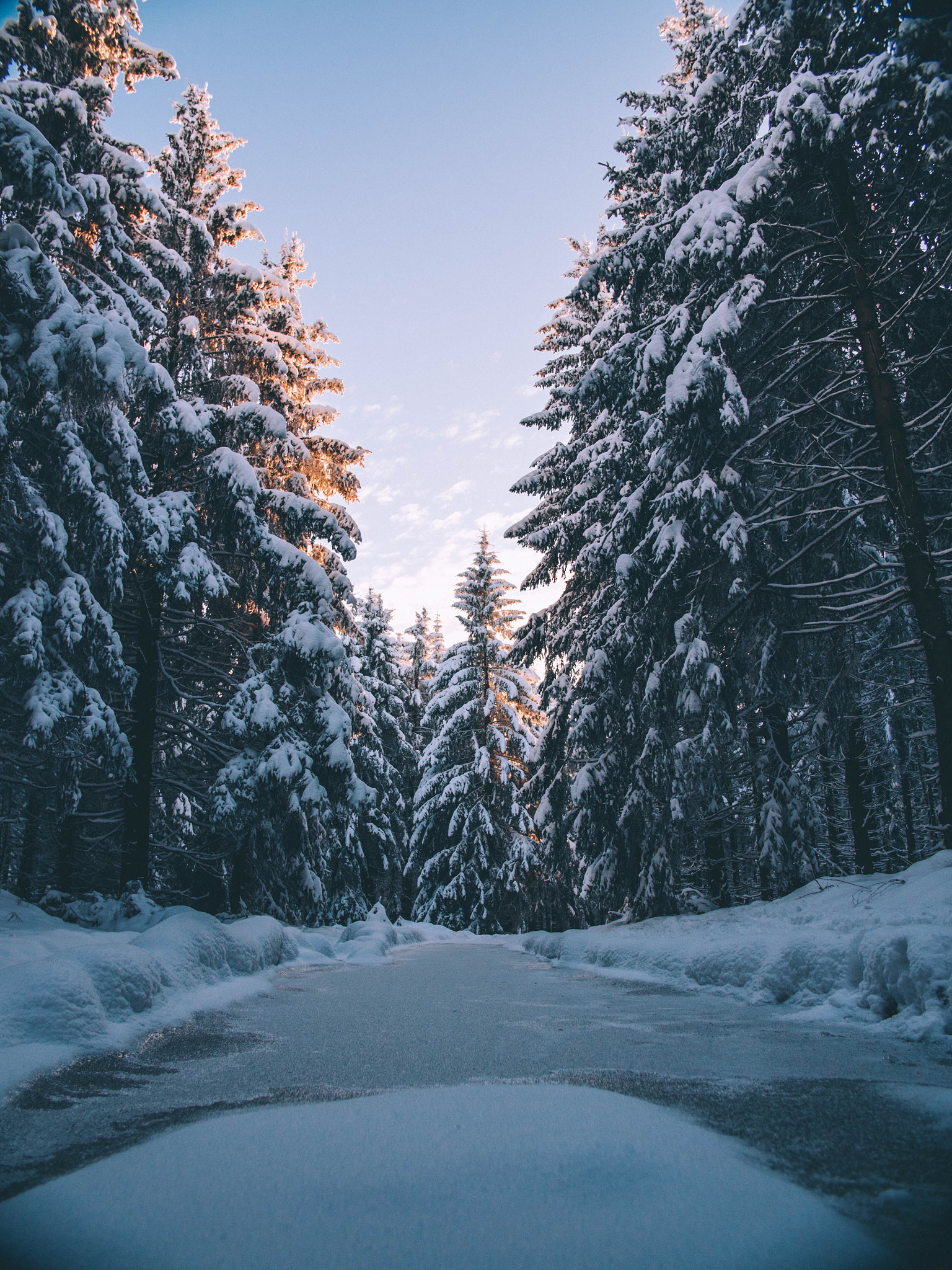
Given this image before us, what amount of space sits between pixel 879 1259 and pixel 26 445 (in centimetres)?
1076

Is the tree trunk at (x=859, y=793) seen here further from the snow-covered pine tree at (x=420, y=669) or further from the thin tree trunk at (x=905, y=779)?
the snow-covered pine tree at (x=420, y=669)

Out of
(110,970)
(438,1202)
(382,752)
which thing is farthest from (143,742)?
(382,752)

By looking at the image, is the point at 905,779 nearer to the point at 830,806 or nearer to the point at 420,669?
the point at 830,806

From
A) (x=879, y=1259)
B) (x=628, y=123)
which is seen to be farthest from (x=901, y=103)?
(x=879, y=1259)

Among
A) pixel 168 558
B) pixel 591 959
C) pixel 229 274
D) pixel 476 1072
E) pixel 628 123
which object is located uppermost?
pixel 628 123

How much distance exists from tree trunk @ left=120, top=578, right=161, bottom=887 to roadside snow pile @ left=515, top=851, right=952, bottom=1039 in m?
6.50

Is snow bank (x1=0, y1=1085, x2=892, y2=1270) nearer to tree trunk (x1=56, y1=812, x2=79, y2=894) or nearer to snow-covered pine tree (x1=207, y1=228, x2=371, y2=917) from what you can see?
snow-covered pine tree (x1=207, y1=228, x2=371, y2=917)

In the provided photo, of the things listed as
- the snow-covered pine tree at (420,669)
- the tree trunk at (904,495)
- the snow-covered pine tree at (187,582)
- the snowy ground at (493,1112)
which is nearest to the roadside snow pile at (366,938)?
Answer: the snow-covered pine tree at (187,582)

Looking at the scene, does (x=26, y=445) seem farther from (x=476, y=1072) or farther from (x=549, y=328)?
(x=549, y=328)

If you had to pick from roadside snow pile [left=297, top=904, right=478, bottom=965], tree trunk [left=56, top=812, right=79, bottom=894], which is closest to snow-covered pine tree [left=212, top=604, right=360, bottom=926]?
roadside snow pile [left=297, top=904, right=478, bottom=965]

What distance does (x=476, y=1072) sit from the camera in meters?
2.86

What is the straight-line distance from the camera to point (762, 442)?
9.34m

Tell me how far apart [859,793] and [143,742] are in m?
12.9

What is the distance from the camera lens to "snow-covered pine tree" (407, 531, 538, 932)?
20.8 metres
